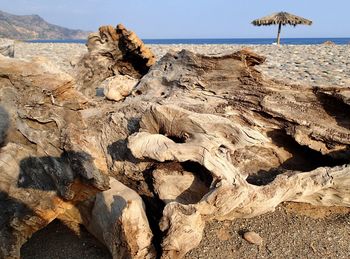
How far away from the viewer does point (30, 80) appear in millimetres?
3770

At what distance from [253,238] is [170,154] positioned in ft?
3.95

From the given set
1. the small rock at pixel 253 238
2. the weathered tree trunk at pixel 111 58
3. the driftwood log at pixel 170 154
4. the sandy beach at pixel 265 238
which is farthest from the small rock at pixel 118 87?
the small rock at pixel 253 238

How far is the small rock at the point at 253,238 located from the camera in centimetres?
358

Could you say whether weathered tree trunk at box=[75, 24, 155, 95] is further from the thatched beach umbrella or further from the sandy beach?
the thatched beach umbrella

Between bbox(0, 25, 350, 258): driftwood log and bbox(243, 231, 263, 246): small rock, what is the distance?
259 mm

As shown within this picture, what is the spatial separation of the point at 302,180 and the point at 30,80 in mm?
2865

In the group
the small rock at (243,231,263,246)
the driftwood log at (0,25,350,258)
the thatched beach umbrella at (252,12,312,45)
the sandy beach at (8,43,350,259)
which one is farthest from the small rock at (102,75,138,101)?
the thatched beach umbrella at (252,12,312,45)

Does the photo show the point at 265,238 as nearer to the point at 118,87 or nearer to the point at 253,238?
the point at 253,238

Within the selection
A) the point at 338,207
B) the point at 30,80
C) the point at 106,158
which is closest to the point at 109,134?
the point at 106,158

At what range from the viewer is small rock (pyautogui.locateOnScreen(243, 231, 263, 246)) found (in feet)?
11.7

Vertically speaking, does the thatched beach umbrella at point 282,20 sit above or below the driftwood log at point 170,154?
above

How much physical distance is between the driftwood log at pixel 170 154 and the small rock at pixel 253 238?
0.85 ft

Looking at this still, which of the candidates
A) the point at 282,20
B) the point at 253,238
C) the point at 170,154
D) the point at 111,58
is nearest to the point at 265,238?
the point at 253,238

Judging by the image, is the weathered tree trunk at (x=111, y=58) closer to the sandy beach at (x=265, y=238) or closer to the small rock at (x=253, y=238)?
the sandy beach at (x=265, y=238)
